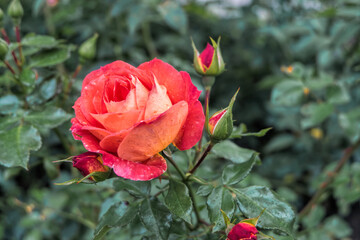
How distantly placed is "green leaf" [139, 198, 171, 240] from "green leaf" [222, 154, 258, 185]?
128 mm

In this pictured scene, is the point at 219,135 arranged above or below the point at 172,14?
above

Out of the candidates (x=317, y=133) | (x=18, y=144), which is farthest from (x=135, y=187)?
(x=317, y=133)

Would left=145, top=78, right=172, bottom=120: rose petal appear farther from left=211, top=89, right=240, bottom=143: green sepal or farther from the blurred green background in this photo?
the blurred green background

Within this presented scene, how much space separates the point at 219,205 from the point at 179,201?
3.0 inches

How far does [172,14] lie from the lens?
1.67 m

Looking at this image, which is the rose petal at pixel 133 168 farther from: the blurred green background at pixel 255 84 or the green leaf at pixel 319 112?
the green leaf at pixel 319 112

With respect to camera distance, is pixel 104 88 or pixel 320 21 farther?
pixel 320 21

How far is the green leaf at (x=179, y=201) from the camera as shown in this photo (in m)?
0.57

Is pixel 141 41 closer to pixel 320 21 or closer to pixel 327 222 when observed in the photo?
pixel 320 21

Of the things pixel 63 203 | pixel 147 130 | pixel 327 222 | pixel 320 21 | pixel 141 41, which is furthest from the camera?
pixel 141 41

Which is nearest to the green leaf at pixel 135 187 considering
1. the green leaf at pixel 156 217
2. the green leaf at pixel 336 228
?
the green leaf at pixel 156 217

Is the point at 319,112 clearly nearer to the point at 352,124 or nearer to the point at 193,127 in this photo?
the point at 352,124

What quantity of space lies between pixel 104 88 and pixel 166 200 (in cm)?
21

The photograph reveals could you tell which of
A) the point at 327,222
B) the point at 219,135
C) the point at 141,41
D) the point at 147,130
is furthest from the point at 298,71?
the point at 141,41
